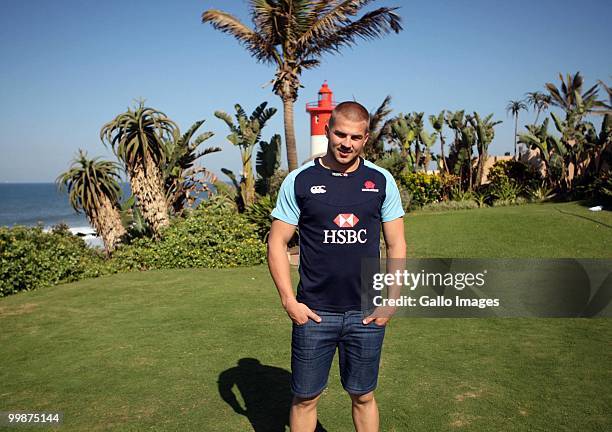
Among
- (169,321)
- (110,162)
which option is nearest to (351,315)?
(169,321)

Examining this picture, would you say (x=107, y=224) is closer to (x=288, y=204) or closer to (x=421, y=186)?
(x=288, y=204)

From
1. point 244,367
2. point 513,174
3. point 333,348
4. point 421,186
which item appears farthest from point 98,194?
point 513,174

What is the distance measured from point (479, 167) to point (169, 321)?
2005 cm

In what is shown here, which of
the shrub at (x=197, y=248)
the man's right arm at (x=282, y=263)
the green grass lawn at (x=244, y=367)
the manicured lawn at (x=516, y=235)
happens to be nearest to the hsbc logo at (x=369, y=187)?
the man's right arm at (x=282, y=263)

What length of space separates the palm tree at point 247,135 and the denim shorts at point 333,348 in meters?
14.6

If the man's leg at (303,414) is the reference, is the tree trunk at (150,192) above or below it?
above

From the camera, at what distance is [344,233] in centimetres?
296

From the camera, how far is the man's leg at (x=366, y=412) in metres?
3.19

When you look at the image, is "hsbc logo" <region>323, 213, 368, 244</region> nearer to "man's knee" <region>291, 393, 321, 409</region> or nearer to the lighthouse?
"man's knee" <region>291, 393, 321, 409</region>

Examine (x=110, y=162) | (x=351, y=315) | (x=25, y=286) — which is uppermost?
(x=110, y=162)

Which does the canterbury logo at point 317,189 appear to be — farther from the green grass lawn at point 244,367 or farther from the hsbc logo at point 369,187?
the green grass lawn at point 244,367

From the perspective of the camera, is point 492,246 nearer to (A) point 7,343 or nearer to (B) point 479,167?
(A) point 7,343

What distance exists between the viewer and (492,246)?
1166 cm

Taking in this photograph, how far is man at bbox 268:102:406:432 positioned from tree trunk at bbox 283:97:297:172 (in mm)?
13316
